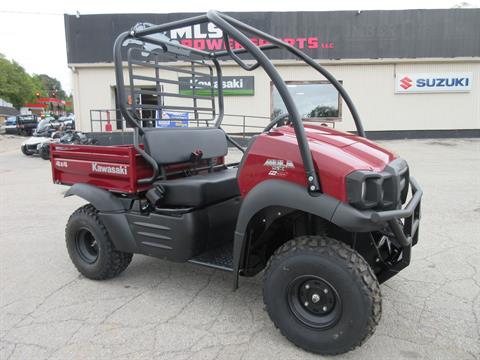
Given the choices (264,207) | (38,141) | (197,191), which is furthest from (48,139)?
(264,207)

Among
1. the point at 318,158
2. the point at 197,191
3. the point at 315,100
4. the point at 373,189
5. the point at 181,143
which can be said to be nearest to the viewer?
the point at 373,189

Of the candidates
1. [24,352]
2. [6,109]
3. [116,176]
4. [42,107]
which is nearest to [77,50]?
[116,176]

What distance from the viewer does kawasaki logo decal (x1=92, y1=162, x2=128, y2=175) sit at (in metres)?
3.34

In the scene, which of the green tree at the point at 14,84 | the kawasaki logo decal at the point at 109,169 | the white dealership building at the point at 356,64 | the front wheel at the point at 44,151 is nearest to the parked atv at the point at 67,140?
the front wheel at the point at 44,151

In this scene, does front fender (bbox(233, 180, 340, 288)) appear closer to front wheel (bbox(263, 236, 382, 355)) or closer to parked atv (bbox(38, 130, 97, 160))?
front wheel (bbox(263, 236, 382, 355))

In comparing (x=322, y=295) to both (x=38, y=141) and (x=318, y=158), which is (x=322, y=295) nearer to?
(x=318, y=158)

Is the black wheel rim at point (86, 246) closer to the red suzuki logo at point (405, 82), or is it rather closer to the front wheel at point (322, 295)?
the front wheel at point (322, 295)

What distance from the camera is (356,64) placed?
15.7 m

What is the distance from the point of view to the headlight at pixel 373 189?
2260mm

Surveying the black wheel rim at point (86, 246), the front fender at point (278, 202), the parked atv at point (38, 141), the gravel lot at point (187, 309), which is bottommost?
the gravel lot at point (187, 309)

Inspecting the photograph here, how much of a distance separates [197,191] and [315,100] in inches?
536

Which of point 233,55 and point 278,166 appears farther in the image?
point 233,55

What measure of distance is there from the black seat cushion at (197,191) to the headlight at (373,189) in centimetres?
123

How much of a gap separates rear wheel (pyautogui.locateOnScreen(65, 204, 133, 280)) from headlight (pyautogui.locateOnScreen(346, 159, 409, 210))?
221 centimetres
